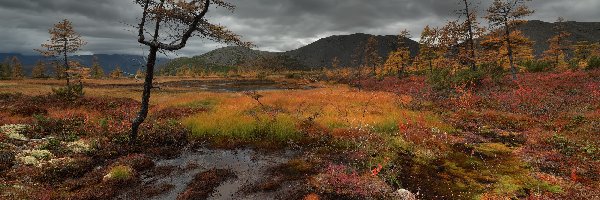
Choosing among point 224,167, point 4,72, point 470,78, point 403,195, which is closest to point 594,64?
point 470,78

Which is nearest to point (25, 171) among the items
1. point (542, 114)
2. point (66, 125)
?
point (66, 125)

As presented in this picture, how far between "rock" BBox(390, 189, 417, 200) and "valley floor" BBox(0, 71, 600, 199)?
0.06 metres

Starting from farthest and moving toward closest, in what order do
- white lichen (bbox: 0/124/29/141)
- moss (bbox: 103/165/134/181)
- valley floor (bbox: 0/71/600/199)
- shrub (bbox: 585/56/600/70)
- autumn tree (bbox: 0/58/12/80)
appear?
autumn tree (bbox: 0/58/12/80)
shrub (bbox: 585/56/600/70)
white lichen (bbox: 0/124/29/141)
moss (bbox: 103/165/134/181)
valley floor (bbox: 0/71/600/199)

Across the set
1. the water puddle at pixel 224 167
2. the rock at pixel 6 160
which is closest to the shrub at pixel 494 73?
the water puddle at pixel 224 167

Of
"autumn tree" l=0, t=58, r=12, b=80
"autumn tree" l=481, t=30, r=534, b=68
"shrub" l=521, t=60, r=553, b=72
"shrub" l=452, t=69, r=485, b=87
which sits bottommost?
"autumn tree" l=0, t=58, r=12, b=80

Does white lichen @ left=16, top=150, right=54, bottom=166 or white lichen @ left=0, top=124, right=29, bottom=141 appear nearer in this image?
white lichen @ left=16, top=150, right=54, bottom=166

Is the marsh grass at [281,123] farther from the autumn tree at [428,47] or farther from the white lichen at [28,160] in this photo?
the autumn tree at [428,47]

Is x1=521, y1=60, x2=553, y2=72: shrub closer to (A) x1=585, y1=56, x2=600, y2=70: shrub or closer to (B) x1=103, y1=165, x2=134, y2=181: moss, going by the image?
(A) x1=585, y1=56, x2=600, y2=70: shrub

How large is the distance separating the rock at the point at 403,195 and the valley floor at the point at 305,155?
0.19ft

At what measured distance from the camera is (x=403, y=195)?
9727 millimetres

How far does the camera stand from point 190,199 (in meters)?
9.93

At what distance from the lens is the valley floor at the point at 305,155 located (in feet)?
34.0

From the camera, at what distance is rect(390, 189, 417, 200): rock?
9.56 metres

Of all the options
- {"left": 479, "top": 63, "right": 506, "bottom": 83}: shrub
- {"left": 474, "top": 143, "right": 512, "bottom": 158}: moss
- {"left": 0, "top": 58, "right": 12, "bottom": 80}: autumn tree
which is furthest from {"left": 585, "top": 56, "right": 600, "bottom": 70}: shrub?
{"left": 0, "top": 58, "right": 12, "bottom": 80}: autumn tree
